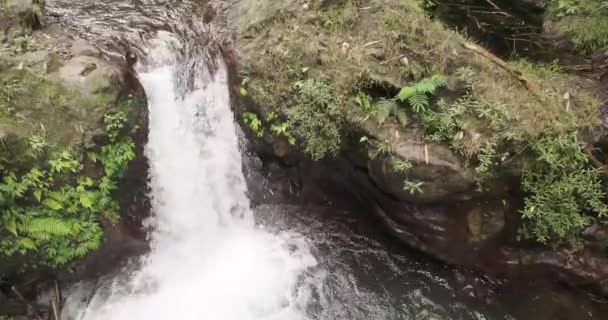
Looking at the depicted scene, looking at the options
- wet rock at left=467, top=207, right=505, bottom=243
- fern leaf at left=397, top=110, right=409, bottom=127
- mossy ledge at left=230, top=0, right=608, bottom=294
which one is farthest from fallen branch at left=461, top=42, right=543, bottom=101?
wet rock at left=467, top=207, right=505, bottom=243

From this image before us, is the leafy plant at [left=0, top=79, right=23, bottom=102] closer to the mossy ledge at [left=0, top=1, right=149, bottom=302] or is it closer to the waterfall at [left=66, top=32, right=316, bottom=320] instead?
the mossy ledge at [left=0, top=1, right=149, bottom=302]

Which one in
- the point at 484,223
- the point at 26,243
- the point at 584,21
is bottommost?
the point at 26,243

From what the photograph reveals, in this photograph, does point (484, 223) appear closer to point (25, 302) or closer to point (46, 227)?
point (46, 227)

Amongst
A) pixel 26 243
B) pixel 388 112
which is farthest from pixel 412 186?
pixel 26 243

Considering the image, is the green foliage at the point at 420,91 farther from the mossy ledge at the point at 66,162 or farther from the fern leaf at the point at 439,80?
the mossy ledge at the point at 66,162

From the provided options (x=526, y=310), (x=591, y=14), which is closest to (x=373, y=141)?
(x=526, y=310)

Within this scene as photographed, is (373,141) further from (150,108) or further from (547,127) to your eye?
(150,108)

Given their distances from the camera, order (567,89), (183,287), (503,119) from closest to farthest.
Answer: (503,119) → (567,89) → (183,287)

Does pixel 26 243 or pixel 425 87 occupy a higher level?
pixel 425 87
